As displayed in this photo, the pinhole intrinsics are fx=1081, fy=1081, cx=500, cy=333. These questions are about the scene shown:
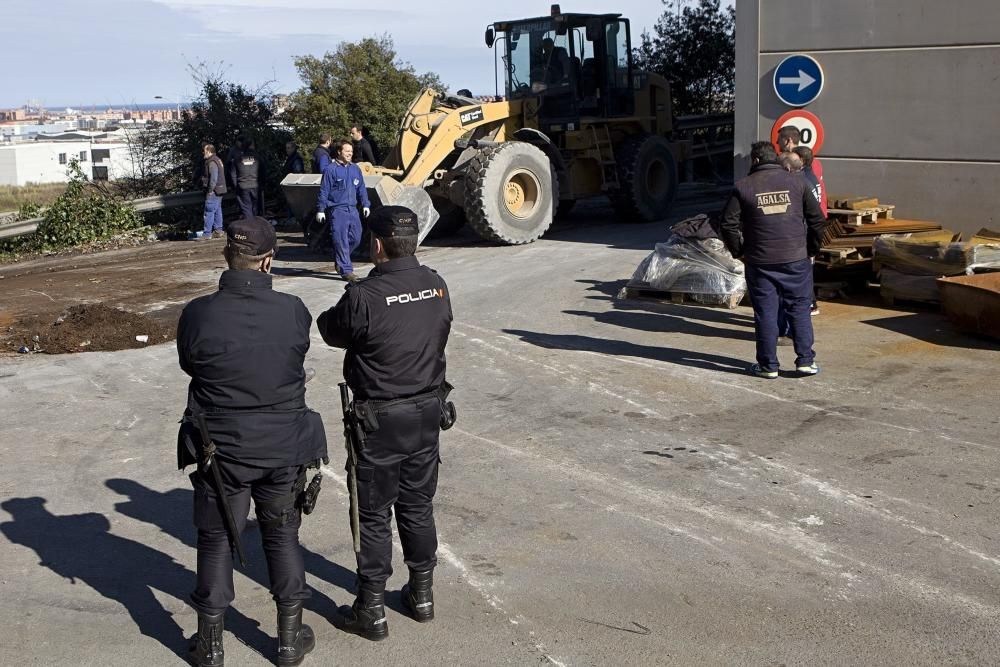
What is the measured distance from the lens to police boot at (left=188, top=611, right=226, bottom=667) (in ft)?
14.4

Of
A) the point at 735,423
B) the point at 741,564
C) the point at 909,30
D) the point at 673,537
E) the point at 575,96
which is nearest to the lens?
the point at 741,564

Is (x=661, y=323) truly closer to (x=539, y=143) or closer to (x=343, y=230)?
(x=343, y=230)

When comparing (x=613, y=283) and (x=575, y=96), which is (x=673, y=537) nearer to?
(x=613, y=283)

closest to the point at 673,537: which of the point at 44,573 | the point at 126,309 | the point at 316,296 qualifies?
the point at 44,573

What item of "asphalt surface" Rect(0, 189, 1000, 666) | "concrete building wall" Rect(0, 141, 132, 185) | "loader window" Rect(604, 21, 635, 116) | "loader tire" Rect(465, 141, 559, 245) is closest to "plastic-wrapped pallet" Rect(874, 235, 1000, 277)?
"asphalt surface" Rect(0, 189, 1000, 666)

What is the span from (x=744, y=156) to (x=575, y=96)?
4.99m

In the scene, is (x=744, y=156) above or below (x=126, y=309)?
above

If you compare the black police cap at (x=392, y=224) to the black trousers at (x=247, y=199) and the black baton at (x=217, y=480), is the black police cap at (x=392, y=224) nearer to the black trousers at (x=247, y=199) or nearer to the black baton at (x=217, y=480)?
the black baton at (x=217, y=480)

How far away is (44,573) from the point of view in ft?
17.9

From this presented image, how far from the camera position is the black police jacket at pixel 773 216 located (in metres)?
8.49

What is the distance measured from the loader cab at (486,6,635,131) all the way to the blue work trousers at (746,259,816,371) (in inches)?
348

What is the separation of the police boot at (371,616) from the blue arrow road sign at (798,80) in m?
9.20

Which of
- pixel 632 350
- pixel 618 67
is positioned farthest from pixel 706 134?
pixel 632 350

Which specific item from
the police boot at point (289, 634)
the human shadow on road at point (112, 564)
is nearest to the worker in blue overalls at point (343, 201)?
the human shadow on road at point (112, 564)
